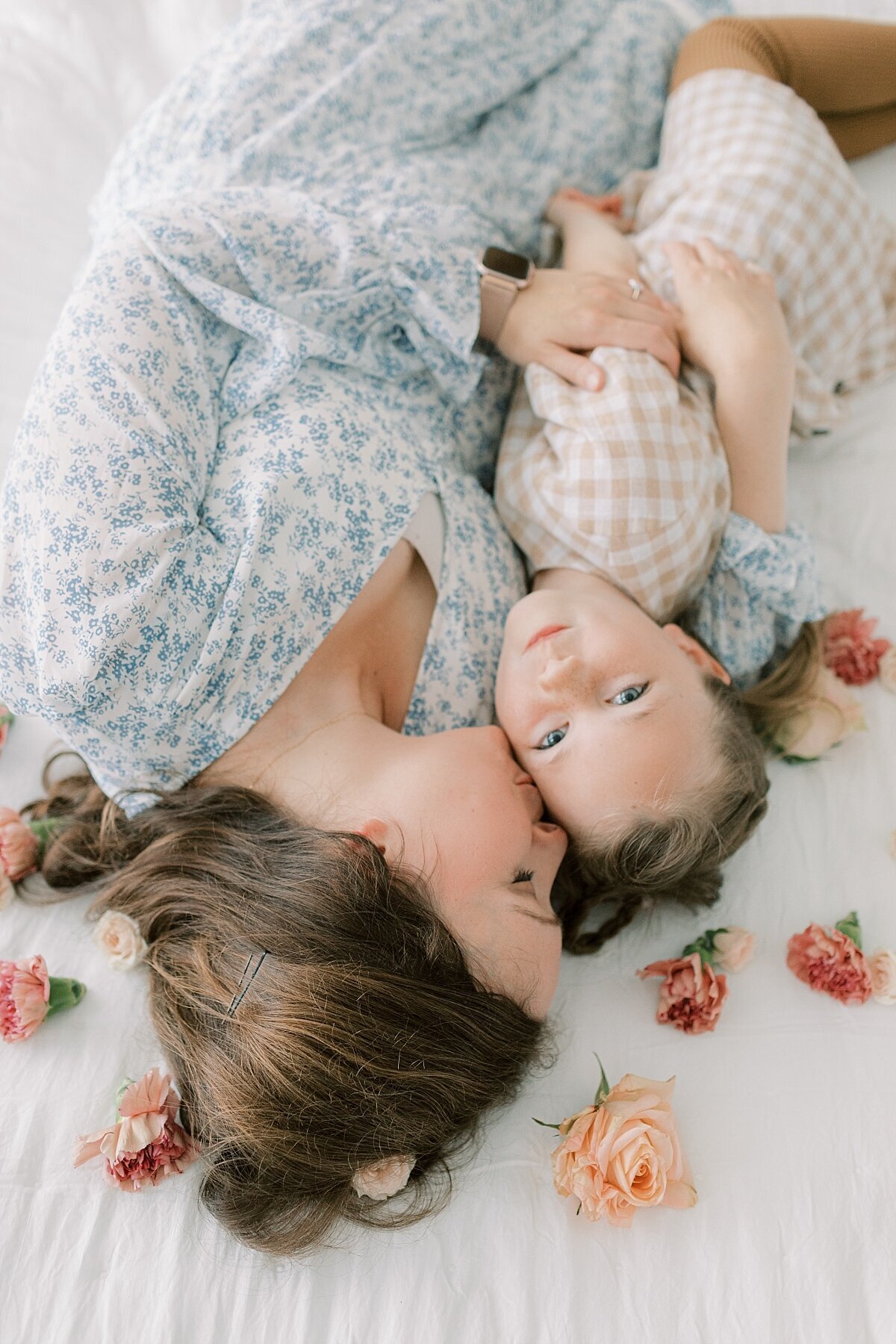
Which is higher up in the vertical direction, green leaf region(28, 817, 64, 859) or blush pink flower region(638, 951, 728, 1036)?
green leaf region(28, 817, 64, 859)

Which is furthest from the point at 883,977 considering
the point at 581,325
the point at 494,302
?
the point at 494,302

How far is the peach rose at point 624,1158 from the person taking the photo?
909 mm

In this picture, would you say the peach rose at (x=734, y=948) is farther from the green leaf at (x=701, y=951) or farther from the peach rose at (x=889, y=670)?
the peach rose at (x=889, y=670)

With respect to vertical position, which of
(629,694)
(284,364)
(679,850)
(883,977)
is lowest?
(883,977)

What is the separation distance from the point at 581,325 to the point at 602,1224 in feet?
3.44

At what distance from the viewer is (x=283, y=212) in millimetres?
1211

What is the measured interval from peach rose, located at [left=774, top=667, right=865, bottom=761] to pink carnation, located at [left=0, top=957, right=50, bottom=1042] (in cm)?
92

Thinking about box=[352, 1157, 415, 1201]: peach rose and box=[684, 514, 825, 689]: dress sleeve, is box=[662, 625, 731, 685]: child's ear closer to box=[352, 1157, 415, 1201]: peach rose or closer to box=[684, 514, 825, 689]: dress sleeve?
box=[684, 514, 825, 689]: dress sleeve

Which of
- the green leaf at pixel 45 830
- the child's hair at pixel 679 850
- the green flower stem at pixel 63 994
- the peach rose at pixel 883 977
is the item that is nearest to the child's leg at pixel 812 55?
the child's hair at pixel 679 850

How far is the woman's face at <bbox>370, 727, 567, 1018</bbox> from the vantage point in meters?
0.96

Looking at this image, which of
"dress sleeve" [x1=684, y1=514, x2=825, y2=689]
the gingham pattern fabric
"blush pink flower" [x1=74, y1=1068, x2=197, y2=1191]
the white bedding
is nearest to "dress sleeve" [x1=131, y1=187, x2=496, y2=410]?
the gingham pattern fabric

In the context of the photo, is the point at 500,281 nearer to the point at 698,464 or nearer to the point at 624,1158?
the point at 698,464

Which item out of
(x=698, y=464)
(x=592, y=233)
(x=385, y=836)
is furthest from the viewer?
(x=592, y=233)

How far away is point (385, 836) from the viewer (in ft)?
3.22
